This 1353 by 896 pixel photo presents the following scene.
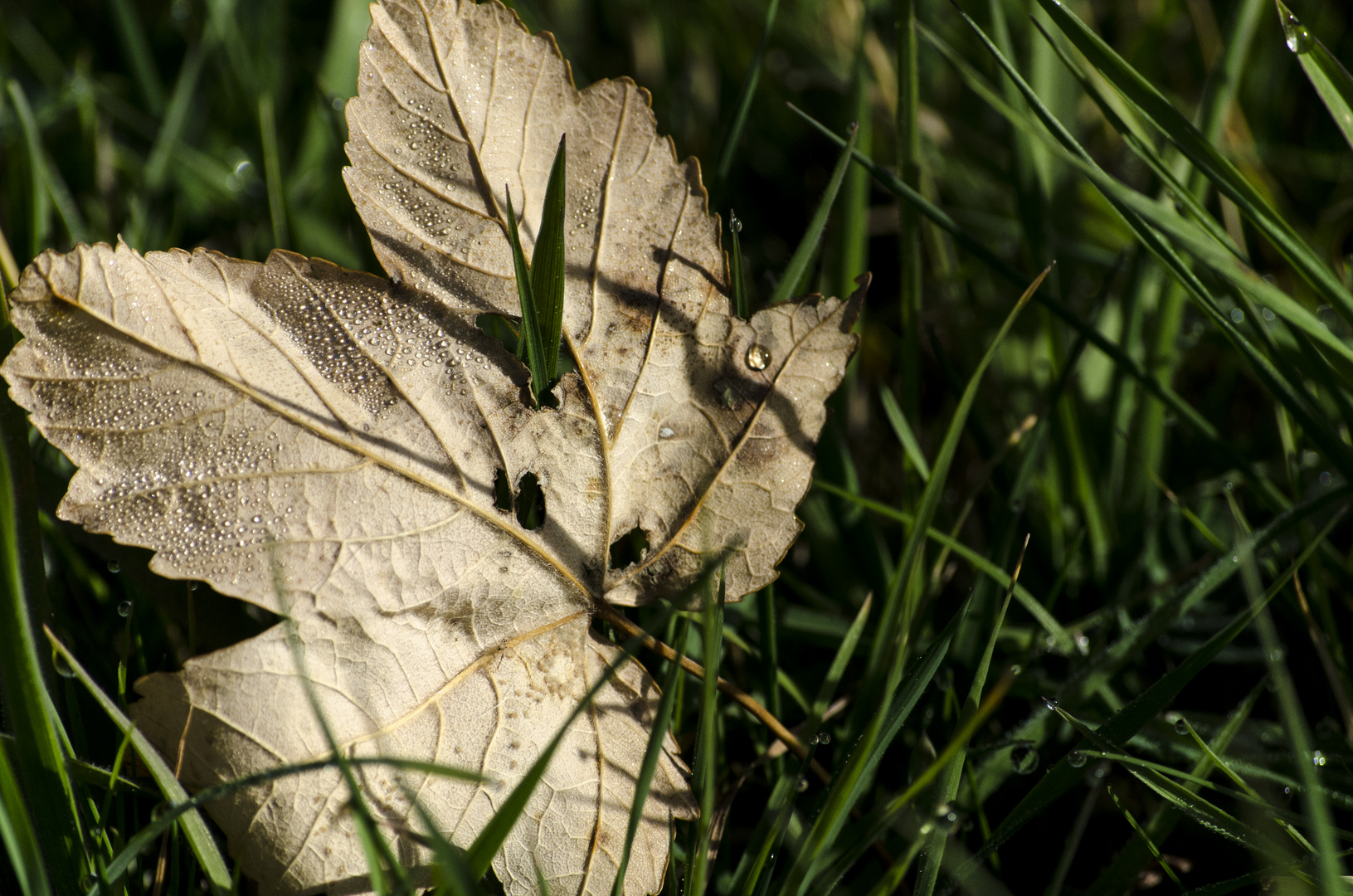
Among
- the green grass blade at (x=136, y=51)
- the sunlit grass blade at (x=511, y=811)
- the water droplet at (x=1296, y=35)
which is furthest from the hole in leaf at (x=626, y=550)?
the green grass blade at (x=136, y=51)

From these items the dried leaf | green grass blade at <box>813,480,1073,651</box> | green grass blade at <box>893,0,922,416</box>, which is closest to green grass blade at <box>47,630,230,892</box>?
the dried leaf

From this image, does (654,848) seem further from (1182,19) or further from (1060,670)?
(1182,19)

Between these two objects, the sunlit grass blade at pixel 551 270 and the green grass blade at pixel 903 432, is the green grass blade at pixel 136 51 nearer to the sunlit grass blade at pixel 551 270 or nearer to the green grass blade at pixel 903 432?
the sunlit grass blade at pixel 551 270

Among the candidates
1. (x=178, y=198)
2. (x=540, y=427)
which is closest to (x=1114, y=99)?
(x=540, y=427)

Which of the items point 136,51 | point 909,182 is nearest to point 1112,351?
point 909,182

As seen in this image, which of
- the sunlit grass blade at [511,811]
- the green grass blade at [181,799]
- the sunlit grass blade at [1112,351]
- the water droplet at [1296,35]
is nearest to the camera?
the sunlit grass blade at [511,811]

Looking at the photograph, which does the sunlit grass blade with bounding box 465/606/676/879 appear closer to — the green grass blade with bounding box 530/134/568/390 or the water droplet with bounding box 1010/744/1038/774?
the green grass blade with bounding box 530/134/568/390
